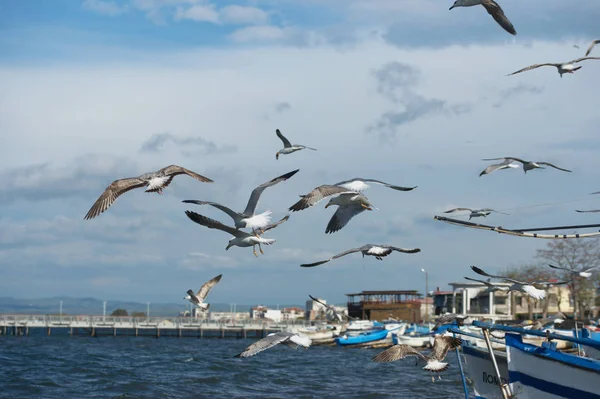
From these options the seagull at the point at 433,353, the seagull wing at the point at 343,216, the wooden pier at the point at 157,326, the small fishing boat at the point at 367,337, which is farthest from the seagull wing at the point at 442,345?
Result: the wooden pier at the point at 157,326

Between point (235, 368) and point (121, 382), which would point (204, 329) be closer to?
point (235, 368)

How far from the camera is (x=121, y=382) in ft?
110

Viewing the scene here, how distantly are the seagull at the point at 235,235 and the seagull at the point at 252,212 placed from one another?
220mm

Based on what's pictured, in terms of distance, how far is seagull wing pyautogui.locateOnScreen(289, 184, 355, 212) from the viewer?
1575cm

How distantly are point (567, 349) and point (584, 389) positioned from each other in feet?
92.1

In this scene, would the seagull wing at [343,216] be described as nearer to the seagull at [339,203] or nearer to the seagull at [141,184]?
the seagull at [339,203]

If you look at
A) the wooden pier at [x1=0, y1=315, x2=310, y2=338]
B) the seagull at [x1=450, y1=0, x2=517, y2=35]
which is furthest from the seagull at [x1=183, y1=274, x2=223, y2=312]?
the wooden pier at [x1=0, y1=315, x2=310, y2=338]

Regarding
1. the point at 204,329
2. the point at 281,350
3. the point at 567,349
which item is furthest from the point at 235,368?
the point at 204,329

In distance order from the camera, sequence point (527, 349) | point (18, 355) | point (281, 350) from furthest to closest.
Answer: point (281, 350), point (18, 355), point (527, 349)

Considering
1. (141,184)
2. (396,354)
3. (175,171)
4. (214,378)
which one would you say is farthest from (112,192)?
(214,378)

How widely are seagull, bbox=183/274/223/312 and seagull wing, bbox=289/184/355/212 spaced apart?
4004 millimetres

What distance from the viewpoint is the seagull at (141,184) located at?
1614 centimetres

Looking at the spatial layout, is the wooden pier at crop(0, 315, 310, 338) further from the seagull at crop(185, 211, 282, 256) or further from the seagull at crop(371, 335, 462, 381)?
the seagull at crop(185, 211, 282, 256)

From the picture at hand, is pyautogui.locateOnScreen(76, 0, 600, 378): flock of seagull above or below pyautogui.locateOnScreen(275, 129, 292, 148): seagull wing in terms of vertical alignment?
below
